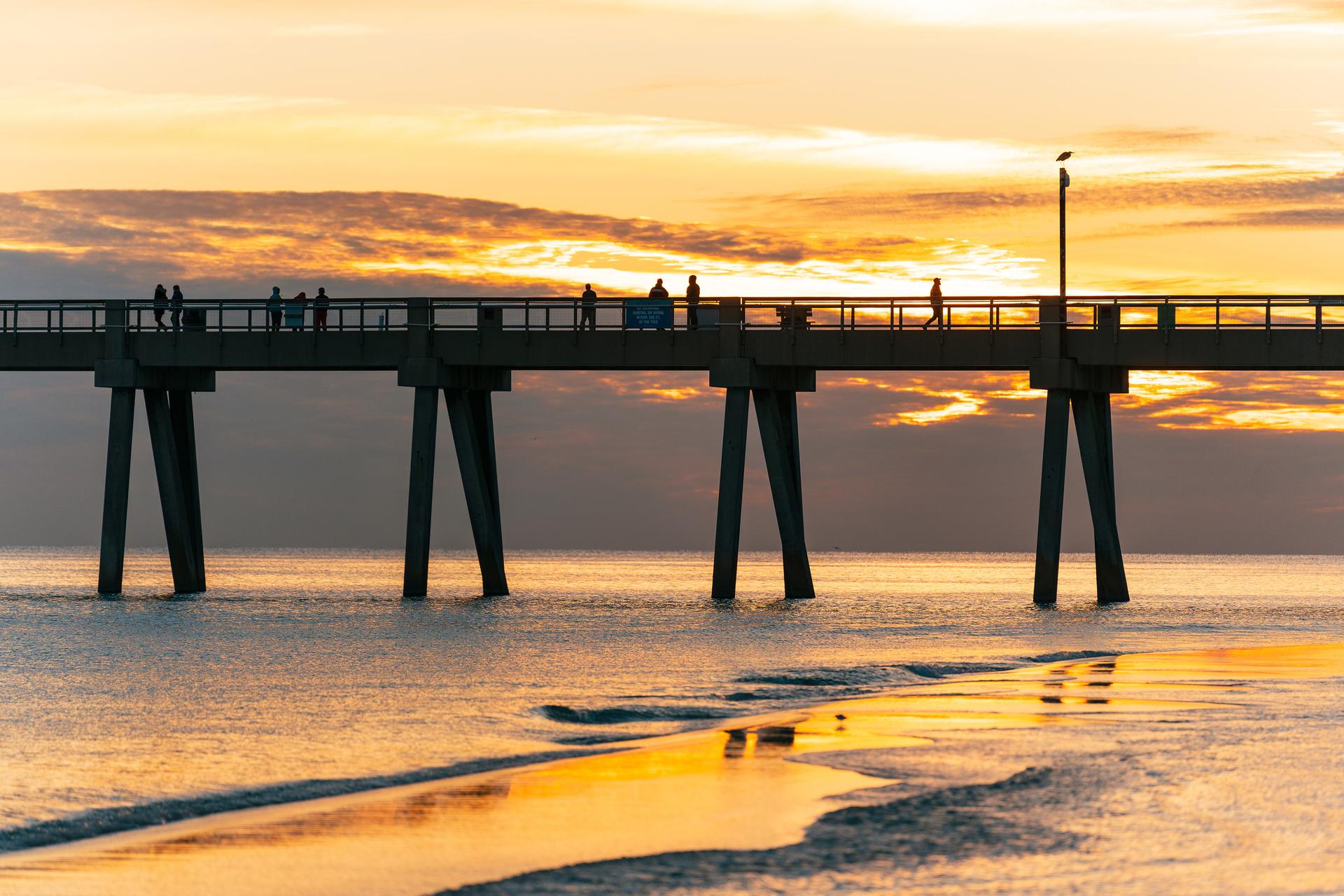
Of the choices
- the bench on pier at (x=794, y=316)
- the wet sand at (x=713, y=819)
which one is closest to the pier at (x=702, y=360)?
the bench on pier at (x=794, y=316)

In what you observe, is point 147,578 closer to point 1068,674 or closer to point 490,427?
point 490,427

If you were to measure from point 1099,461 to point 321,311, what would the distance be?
79.1ft

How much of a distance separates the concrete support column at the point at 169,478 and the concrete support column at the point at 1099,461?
2825cm

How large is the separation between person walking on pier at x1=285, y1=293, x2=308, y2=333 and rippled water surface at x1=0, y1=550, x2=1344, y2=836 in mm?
9066

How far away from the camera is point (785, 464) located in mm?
51844

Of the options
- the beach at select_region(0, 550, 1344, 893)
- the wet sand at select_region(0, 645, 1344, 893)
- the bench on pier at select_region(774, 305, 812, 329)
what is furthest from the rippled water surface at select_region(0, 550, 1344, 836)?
the bench on pier at select_region(774, 305, 812, 329)

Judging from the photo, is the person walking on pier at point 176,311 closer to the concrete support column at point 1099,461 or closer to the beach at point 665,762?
the beach at point 665,762

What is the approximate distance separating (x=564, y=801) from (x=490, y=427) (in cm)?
3865

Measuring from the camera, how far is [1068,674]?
30562 mm

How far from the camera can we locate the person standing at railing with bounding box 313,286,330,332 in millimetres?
53125

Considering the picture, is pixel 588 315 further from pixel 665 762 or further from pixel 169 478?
pixel 665 762

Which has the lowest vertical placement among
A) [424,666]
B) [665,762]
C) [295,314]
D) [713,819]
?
[424,666]

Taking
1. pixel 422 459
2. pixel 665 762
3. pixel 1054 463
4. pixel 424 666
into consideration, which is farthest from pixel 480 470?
pixel 665 762

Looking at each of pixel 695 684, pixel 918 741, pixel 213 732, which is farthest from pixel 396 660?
pixel 918 741
